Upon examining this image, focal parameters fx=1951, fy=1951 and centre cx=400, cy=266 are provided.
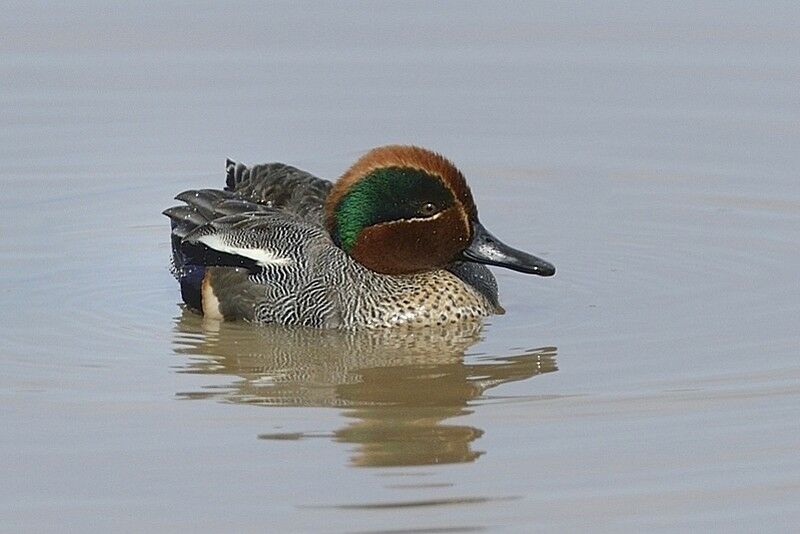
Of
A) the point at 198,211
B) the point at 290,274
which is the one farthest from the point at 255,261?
the point at 198,211

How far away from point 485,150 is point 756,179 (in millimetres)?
2199

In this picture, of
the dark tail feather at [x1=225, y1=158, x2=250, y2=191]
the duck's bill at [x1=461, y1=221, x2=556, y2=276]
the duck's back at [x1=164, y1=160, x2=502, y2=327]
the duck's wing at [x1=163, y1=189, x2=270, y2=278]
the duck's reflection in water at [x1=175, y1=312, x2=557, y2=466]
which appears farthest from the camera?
the dark tail feather at [x1=225, y1=158, x2=250, y2=191]

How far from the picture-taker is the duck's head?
12.0 metres

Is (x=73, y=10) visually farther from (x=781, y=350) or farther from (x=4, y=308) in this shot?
(x=781, y=350)

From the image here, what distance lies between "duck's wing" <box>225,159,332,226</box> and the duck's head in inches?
17.3

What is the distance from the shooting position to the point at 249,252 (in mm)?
12453

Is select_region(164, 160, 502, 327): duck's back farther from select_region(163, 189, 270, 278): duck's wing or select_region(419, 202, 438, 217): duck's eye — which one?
select_region(419, 202, 438, 217): duck's eye

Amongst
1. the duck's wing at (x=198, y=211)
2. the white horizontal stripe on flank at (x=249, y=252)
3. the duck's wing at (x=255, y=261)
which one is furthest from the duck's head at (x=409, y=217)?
the duck's wing at (x=198, y=211)

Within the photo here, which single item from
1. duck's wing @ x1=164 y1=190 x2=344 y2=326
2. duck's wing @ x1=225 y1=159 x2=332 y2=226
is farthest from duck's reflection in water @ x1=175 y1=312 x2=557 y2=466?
duck's wing @ x1=225 y1=159 x2=332 y2=226

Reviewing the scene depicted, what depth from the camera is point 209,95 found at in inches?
656

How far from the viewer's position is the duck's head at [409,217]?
39.3ft

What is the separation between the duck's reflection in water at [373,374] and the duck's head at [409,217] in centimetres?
49

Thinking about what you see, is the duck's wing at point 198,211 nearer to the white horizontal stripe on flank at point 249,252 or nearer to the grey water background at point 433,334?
the white horizontal stripe on flank at point 249,252

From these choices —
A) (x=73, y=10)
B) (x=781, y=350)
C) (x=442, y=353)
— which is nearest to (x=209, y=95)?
(x=73, y=10)
